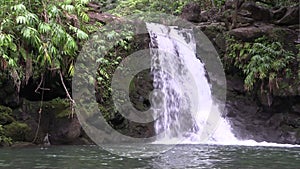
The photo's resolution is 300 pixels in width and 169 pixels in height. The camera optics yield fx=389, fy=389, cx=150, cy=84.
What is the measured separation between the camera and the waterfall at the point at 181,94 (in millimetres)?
12383

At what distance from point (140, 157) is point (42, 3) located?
476cm

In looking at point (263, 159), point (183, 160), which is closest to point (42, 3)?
point (183, 160)

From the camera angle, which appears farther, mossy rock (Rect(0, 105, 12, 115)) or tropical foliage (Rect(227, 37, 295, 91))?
tropical foliage (Rect(227, 37, 295, 91))

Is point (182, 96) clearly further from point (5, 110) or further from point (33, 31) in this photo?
point (33, 31)

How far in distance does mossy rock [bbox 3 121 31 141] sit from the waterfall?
13.2ft

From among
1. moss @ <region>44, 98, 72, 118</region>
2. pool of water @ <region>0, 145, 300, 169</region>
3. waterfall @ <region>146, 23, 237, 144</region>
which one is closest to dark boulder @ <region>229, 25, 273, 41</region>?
waterfall @ <region>146, 23, 237, 144</region>

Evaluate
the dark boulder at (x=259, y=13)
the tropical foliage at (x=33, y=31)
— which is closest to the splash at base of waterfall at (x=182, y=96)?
the dark boulder at (x=259, y=13)

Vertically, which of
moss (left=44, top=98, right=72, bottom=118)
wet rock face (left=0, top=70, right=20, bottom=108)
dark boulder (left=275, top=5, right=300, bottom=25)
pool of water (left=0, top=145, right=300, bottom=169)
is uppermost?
dark boulder (left=275, top=5, right=300, bottom=25)

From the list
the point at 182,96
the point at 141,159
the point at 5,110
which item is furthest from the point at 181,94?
the point at 141,159

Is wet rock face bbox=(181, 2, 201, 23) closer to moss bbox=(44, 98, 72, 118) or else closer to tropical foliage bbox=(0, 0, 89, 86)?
moss bbox=(44, 98, 72, 118)

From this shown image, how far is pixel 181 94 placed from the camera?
13.4 meters

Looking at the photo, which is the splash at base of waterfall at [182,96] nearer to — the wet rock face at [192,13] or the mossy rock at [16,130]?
the wet rock face at [192,13]

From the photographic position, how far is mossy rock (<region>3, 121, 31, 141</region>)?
9.73 metres

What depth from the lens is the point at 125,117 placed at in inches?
461
